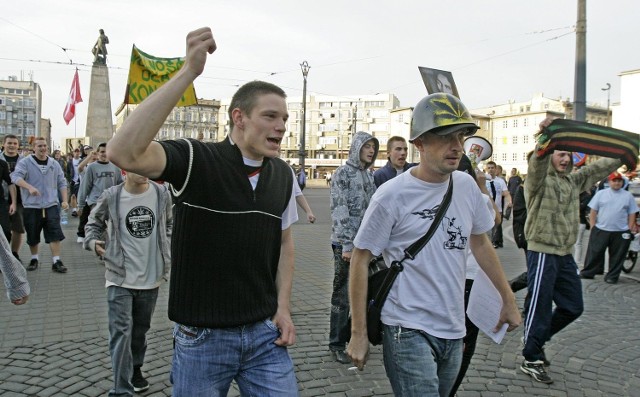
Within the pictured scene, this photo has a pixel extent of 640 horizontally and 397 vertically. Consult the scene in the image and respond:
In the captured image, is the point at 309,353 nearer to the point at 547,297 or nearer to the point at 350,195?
the point at 350,195

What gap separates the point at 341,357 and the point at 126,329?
189 cm

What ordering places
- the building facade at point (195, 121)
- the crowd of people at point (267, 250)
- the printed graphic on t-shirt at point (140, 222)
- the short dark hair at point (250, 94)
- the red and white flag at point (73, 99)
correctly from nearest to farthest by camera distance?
the crowd of people at point (267, 250) → the short dark hair at point (250, 94) → the printed graphic on t-shirt at point (140, 222) → the red and white flag at point (73, 99) → the building facade at point (195, 121)

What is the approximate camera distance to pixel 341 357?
4.62 m

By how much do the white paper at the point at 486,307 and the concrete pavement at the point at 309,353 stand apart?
128 cm

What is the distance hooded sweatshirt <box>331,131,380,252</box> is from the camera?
15.5 ft

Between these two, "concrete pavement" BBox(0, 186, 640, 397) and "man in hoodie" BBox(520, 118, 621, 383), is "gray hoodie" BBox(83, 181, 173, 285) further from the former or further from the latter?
"man in hoodie" BBox(520, 118, 621, 383)

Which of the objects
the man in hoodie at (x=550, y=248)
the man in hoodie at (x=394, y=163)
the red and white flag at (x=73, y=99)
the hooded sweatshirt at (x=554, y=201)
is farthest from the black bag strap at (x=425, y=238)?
the red and white flag at (x=73, y=99)

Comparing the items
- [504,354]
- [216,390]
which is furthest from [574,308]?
[216,390]

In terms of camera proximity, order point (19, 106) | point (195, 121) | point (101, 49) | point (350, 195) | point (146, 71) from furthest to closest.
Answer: point (19, 106), point (195, 121), point (101, 49), point (146, 71), point (350, 195)

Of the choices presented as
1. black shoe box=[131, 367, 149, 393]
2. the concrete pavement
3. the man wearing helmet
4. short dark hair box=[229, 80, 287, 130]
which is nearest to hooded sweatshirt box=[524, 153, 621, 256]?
the concrete pavement

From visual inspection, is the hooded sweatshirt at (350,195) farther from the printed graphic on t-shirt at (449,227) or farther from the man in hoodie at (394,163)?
the printed graphic on t-shirt at (449,227)

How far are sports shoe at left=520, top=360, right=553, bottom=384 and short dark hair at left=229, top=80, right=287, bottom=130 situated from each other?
3291 mm

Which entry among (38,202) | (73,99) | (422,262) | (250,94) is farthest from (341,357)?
(73,99)

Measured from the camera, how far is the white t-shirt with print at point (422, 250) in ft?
8.11
